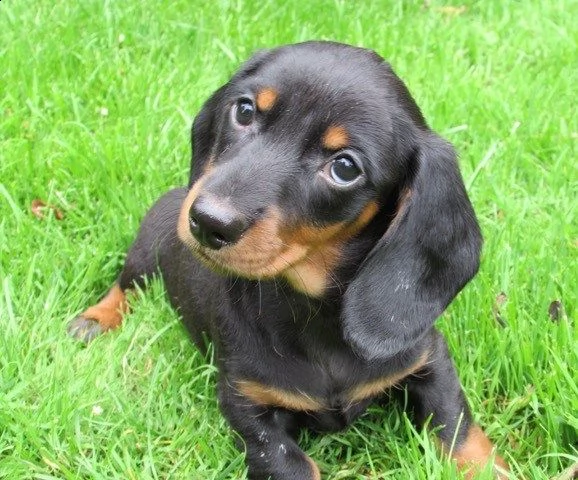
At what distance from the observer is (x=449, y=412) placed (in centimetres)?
274

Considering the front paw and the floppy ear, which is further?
the front paw

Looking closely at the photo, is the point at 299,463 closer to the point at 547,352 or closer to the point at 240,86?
the point at 547,352

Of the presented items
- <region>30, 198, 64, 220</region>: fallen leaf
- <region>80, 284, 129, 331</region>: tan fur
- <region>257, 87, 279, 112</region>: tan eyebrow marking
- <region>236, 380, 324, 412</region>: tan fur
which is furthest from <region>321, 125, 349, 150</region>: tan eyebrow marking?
<region>30, 198, 64, 220</region>: fallen leaf

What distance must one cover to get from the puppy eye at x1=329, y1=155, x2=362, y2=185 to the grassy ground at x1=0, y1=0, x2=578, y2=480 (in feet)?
2.66

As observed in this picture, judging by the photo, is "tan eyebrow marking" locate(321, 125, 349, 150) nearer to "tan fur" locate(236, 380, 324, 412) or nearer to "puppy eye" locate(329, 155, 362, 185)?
"puppy eye" locate(329, 155, 362, 185)

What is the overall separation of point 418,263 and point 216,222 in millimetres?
576

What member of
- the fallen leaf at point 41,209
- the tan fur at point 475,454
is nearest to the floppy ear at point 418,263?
A: the tan fur at point 475,454

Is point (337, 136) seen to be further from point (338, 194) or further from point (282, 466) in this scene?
point (282, 466)

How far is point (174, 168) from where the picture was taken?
3.79 m

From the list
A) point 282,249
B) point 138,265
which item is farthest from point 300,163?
point 138,265

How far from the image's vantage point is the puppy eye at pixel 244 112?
241cm

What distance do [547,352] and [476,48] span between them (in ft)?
7.89

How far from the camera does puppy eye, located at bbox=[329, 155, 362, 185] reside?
2.29 meters

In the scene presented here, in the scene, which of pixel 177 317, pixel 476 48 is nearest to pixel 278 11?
pixel 476 48
